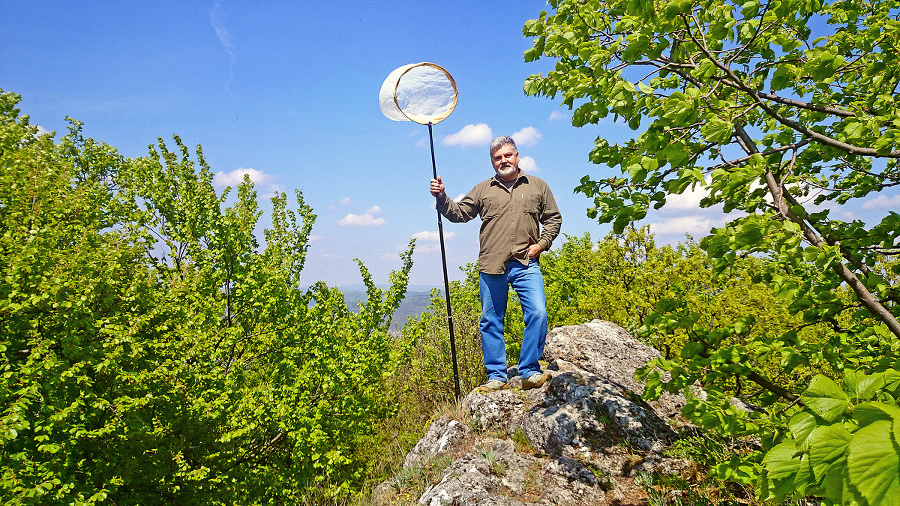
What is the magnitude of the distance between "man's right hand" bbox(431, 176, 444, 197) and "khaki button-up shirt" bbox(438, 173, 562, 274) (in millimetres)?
60

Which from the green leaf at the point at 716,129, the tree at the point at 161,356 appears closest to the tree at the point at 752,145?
the green leaf at the point at 716,129

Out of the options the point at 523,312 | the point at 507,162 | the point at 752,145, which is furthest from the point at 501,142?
the point at 752,145

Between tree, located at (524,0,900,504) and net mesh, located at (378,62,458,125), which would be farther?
net mesh, located at (378,62,458,125)

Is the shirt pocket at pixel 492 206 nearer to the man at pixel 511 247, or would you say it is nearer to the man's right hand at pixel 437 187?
the man at pixel 511 247

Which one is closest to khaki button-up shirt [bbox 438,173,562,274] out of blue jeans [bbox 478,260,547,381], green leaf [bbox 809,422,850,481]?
blue jeans [bbox 478,260,547,381]

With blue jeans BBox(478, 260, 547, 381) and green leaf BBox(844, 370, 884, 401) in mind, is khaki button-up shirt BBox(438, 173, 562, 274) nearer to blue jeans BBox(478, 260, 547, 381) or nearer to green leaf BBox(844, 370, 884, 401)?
blue jeans BBox(478, 260, 547, 381)

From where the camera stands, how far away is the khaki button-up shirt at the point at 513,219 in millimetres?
4316

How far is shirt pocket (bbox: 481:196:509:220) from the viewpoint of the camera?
174 inches

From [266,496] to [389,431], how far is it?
5.38ft

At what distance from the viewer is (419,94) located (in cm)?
485

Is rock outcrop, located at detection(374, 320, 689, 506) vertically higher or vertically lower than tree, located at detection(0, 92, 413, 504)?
lower

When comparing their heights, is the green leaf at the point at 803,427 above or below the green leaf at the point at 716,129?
below

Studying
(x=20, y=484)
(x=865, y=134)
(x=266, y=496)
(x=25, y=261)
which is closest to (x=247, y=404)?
(x=266, y=496)

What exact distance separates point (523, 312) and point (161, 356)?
3.13 meters
